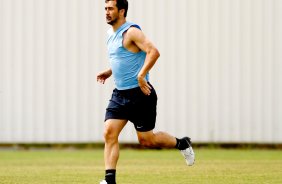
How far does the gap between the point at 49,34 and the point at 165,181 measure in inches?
287

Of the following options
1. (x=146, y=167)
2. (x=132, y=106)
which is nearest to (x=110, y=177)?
(x=132, y=106)

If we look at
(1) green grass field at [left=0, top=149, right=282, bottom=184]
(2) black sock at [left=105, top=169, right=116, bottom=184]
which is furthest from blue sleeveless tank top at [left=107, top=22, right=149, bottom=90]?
(1) green grass field at [left=0, top=149, right=282, bottom=184]

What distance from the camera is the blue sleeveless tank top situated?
8.61 metres

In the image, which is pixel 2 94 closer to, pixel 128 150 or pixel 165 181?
pixel 128 150

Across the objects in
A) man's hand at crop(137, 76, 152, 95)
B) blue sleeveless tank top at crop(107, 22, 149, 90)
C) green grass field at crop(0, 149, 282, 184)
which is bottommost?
green grass field at crop(0, 149, 282, 184)

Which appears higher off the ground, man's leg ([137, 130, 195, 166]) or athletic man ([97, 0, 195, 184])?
athletic man ([97, 0, 195, 184])

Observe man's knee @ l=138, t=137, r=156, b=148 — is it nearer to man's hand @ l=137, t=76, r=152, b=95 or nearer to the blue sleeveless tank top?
the blue sleeveless tank top

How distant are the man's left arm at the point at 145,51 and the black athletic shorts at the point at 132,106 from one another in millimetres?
260

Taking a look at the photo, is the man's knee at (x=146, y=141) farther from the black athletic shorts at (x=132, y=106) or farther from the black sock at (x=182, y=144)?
the black sock at (x=182, y=144)

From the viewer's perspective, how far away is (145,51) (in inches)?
336

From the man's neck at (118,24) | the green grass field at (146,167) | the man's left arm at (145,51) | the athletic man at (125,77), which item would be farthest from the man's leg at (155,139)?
the man's neck at (118,24)

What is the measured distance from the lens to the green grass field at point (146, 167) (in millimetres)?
10094

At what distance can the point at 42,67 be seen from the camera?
16.7 meters

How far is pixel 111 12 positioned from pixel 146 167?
3809 millimetres
